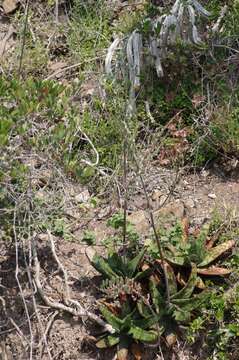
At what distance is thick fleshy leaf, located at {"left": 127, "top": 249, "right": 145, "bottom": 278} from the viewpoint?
12.2ft

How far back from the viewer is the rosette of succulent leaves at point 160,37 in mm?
4844

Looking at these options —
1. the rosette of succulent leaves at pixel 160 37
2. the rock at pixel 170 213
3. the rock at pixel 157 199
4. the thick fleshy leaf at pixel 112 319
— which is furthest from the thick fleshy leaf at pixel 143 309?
the rosette of succulent leaves at pixel 160 37

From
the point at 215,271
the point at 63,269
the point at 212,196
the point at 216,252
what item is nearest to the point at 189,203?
the point at 212,196

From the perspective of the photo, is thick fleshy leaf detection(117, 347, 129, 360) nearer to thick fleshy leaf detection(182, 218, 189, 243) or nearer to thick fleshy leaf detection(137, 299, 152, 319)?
thick fleshy leaf detection(137, 299, 152, 319)

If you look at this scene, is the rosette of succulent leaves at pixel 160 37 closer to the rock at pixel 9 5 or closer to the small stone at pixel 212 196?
the small stone at pixel 212 196

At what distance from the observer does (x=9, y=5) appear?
19.0 feet

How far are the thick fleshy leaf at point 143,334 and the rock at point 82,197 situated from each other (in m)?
1.03

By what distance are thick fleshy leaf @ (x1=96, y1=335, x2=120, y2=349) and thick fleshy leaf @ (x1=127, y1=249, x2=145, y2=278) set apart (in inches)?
15.5

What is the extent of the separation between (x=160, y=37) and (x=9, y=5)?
1745mm

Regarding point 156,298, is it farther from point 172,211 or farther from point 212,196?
point 212,196

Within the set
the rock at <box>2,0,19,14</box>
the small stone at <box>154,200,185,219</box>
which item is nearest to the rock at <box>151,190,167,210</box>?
the small stone at <box>154,200,185,219</box>

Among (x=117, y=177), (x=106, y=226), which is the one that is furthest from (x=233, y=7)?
(x=106, y=226)

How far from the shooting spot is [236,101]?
453 centimetres

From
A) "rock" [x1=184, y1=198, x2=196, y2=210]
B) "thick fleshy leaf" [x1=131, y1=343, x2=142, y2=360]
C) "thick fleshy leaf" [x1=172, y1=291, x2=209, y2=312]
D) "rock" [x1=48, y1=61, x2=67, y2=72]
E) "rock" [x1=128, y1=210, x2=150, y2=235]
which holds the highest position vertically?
"rock" [x1=48, y1=61, x2=67, y2=72]
